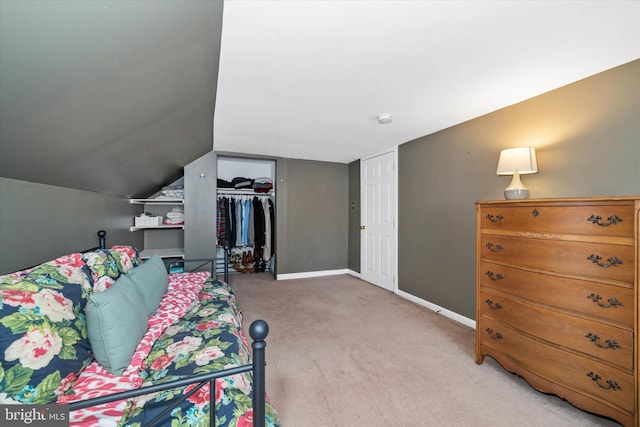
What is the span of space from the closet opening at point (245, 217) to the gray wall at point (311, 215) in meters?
0.26

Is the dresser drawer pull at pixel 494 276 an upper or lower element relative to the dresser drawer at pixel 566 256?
lower

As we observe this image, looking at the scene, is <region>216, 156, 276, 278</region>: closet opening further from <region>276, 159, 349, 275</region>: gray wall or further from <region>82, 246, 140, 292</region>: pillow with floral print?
<region>82, 246, 140, 292</region>: pillow with floral print

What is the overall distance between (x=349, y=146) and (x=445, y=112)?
1.52 m

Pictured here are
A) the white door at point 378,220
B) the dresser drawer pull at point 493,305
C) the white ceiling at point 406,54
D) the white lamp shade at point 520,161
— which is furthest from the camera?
the white door at point 378,220

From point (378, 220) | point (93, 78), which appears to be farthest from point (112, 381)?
point (378, 220)

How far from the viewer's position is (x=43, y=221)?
1710 mm

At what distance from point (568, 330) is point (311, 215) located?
12.1ft

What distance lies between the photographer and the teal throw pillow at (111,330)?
112cm

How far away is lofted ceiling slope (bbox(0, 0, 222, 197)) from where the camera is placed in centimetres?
84

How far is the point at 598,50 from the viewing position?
5.13 ft

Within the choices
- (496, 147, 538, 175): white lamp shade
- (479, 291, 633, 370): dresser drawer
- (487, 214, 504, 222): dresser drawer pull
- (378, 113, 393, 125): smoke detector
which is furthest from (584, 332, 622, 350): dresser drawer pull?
(378, 113, 393, 125): smoke detector

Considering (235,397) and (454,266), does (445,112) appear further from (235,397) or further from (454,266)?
(235,397)

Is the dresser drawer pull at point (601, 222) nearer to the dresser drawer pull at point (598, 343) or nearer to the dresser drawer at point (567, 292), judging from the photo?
the dresser drawer at point (567, 292)

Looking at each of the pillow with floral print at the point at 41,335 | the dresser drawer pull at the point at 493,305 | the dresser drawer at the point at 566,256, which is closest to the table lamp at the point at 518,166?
the dresser drawer at the point at 566,256
